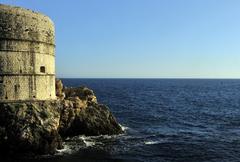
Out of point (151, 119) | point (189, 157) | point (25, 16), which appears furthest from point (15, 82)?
point (151, 119)

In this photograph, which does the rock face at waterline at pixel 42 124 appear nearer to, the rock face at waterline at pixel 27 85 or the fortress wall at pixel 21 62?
the rock face at waterline at pixel 27 85

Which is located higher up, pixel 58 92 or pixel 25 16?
pixel 25 16

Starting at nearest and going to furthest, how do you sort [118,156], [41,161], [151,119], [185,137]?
[41,161] → [118,156] → [185,137] → [151,119]

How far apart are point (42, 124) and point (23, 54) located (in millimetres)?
5961

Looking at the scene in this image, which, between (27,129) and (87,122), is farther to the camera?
(87,122)

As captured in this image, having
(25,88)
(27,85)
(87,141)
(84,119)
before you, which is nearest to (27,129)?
(25,88)

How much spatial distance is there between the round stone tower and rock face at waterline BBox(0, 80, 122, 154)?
3.59 ft

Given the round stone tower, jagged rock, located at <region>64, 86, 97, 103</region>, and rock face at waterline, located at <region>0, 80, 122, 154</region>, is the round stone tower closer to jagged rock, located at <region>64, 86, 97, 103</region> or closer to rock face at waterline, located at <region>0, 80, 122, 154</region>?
rock face at waterline, located at <region>0, 80, 122, 154</region>

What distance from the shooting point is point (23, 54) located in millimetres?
32031

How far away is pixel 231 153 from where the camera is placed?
106 ft

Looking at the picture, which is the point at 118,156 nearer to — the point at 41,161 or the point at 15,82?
the point at 41,161

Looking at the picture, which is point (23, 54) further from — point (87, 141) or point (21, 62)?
point (87, 141)

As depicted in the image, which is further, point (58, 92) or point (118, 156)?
point (58, 92)

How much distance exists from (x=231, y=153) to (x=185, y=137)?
737 centimetres
